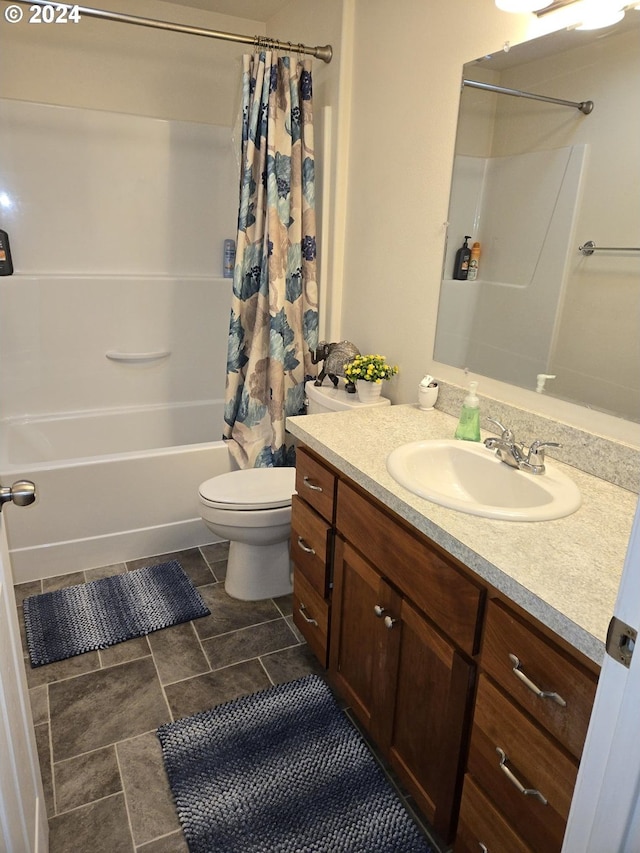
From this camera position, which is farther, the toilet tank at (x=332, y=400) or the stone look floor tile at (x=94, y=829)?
the toilet tank at (x=332, y=400)

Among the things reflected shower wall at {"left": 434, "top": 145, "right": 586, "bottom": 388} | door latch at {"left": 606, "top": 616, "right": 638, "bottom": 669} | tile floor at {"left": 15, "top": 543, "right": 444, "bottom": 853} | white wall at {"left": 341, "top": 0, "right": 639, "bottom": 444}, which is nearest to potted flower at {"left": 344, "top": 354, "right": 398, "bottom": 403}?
white wall at {"left": 341, "top": 0, "right": 639, "bottom": 444}

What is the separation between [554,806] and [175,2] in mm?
3525

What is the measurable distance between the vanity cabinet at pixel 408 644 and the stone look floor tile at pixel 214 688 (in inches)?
15.3

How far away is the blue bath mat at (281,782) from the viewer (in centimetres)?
139

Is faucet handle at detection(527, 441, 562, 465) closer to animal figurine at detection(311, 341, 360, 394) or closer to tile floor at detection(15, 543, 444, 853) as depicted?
animal figurine at detection(311, 341, 360, 394)

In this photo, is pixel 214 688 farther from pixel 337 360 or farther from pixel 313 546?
pixel 337 360

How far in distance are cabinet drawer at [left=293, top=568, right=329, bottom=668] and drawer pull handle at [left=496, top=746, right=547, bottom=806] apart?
737 mm

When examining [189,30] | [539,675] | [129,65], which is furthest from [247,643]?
[129,65]

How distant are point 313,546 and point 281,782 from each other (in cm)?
63

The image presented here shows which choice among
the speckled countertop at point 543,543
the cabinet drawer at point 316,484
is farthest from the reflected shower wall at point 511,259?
the cabinet drawer at point 316,484

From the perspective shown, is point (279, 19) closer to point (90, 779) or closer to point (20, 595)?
point (20, 595)

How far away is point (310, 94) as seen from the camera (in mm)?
2406

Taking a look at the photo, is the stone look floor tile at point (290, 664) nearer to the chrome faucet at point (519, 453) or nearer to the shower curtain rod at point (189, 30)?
the chrome faucet at point (519, 453)

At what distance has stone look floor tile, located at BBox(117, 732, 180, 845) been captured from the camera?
55.9 inches
